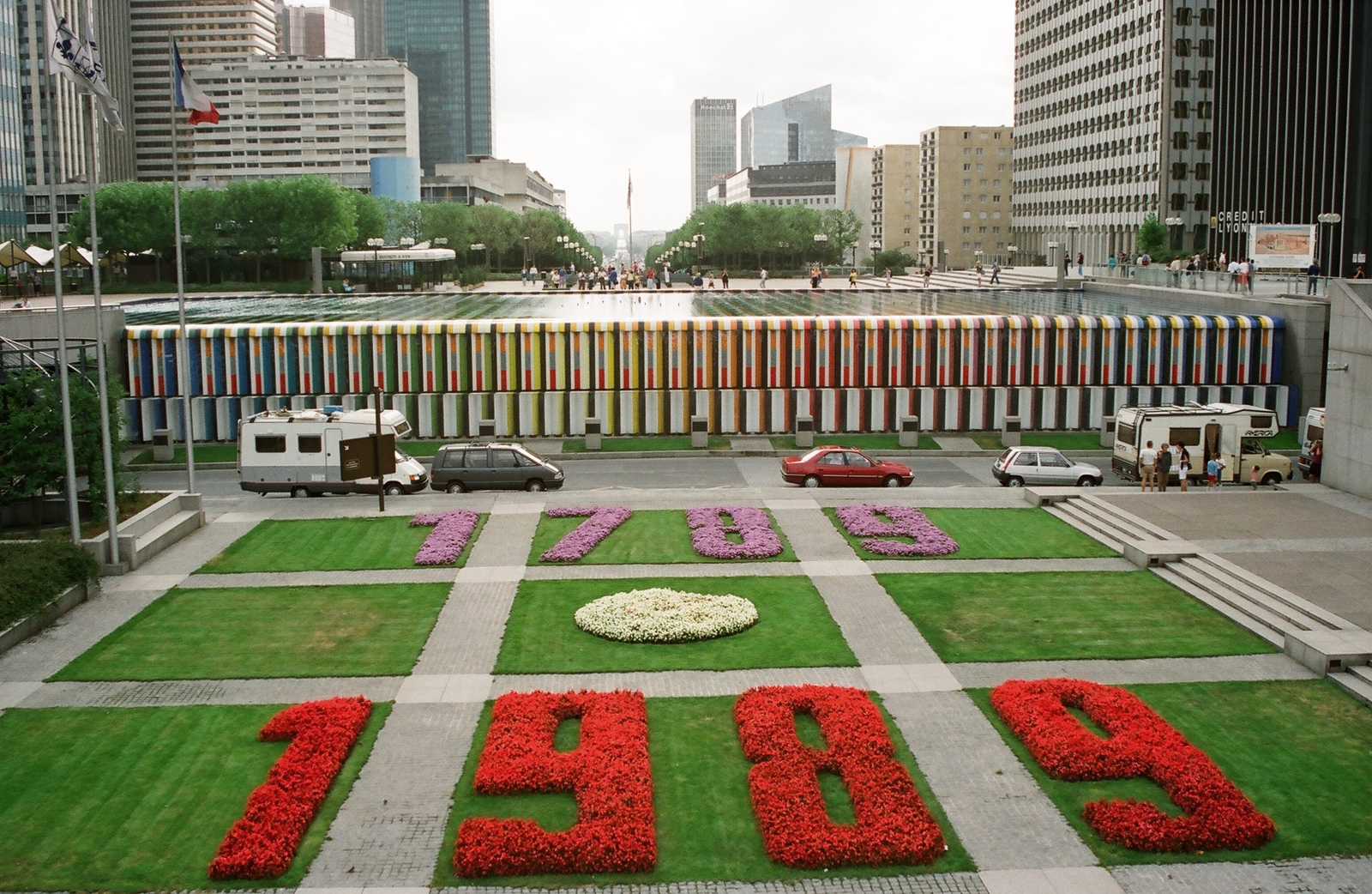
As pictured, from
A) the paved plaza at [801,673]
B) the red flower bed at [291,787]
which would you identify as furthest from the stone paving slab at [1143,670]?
the red flower bed at [291,787]

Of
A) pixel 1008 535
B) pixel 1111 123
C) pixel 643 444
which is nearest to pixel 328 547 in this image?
pixel 1008 535

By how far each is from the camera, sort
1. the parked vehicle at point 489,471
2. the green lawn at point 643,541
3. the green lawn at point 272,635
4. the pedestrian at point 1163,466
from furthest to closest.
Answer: the parked vehicle at point 489,471, the pedestrian at point 1163,466, the green lawn at point 643,541, the green lawn at point 272,635

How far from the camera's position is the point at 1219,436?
135 ft

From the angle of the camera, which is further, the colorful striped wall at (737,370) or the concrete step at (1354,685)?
the colorful striped wall at (737,370)

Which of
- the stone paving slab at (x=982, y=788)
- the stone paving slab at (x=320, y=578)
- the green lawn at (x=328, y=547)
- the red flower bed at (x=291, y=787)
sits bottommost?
the stone paving slab at (x=982, y=788)

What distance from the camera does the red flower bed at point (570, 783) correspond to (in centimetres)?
1622

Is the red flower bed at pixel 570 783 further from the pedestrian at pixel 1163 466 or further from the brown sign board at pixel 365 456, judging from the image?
the pedestrian at pixel 1163 466

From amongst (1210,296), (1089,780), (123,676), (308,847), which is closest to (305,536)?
(123,676)

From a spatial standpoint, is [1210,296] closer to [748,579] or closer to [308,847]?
[748,579]

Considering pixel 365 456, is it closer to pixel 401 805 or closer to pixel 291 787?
pixel 291 787

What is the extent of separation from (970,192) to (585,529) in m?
174

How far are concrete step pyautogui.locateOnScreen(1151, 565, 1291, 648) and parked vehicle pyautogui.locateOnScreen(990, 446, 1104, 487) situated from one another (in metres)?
11.7

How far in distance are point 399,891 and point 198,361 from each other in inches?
1581

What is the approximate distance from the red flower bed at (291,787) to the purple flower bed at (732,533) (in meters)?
12.1
